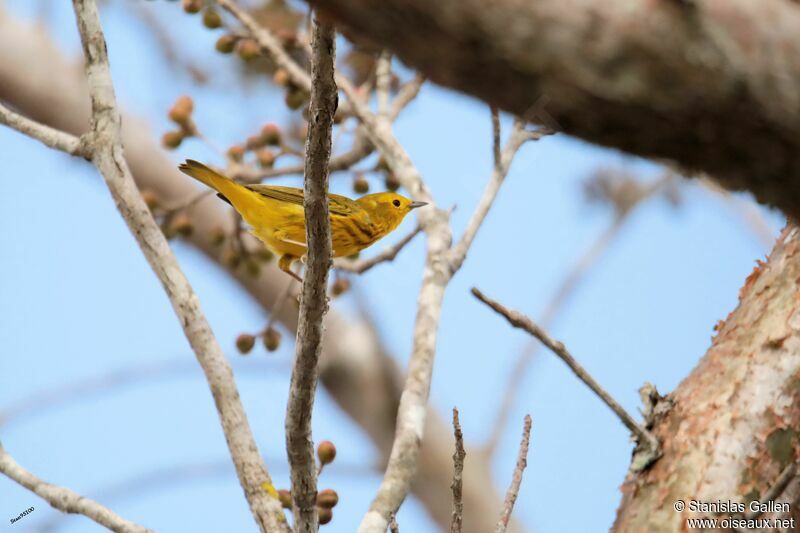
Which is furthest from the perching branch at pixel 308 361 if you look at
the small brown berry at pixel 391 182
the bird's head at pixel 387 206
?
the bird's head at pixel 387 206

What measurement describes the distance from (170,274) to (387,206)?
9.35 ft

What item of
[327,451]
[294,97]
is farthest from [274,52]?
[327,451]

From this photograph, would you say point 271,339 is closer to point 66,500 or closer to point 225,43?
point 225,43

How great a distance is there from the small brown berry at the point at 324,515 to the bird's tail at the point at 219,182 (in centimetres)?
240

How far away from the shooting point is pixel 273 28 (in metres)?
5.83

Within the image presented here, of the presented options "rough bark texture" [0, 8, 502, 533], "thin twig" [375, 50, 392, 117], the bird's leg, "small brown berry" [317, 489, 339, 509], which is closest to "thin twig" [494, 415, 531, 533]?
"small brown berry" [317, 489, 339, 509]

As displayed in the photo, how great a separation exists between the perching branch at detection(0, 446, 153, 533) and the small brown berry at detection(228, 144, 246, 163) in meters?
2.68

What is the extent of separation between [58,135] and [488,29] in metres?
3.14

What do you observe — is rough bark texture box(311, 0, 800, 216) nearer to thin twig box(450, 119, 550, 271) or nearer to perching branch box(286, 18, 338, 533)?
perching branch box(286, 18, 338, 533)

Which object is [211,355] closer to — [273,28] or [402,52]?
[402,52]

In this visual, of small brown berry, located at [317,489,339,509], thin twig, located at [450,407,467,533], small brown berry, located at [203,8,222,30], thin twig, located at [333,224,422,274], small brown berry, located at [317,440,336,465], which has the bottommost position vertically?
thin twig, located at [450,407,467,533]

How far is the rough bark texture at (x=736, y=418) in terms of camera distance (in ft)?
9.61

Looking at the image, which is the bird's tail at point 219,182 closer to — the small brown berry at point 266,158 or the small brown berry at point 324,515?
the small brown berry at point 266,158

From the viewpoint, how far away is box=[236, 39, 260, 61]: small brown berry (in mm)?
5242
